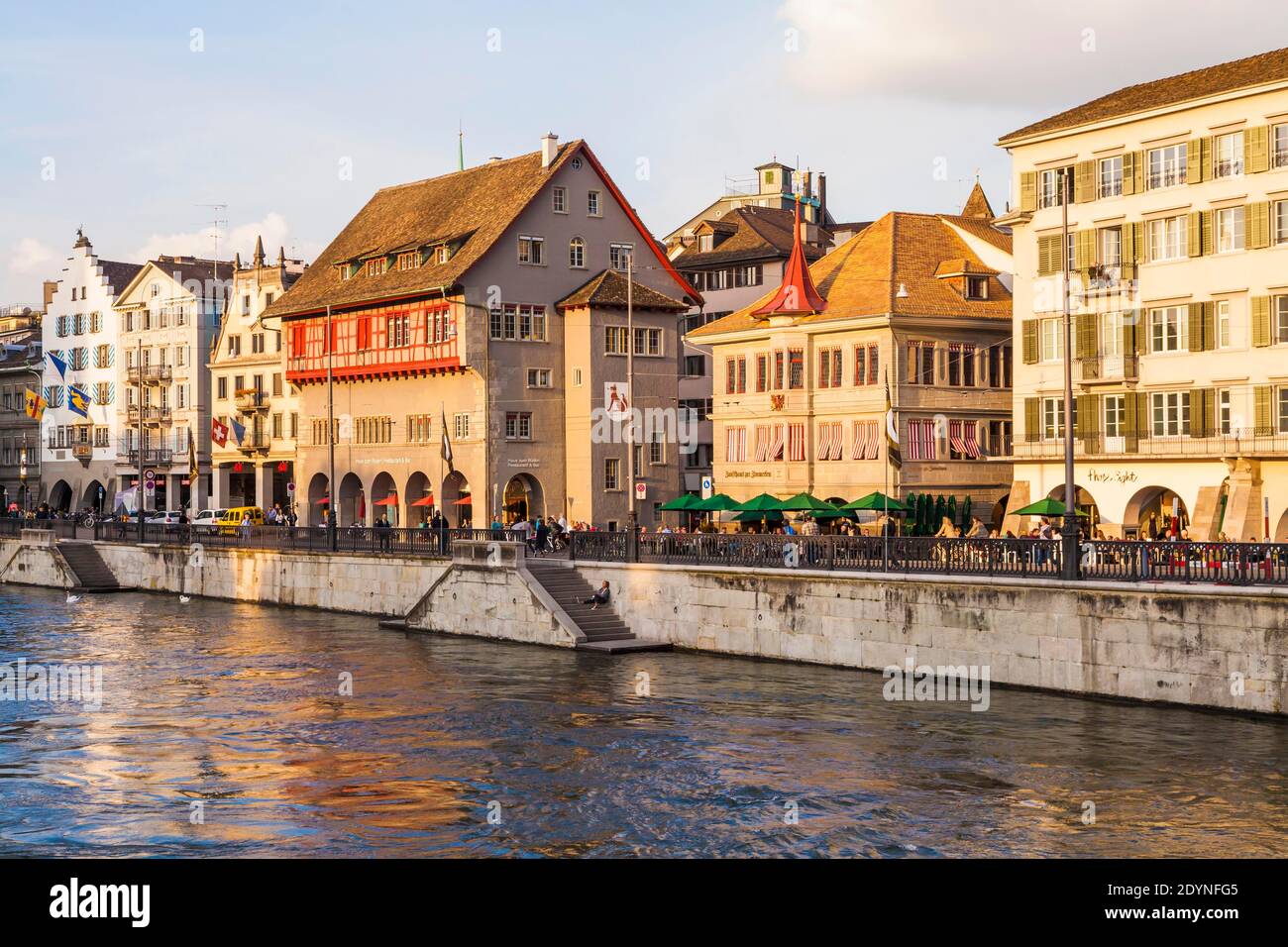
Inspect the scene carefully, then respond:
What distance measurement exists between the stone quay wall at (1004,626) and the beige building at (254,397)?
51.5 meters

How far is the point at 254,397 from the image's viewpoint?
310 feet

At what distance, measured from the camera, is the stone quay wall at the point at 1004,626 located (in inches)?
1212

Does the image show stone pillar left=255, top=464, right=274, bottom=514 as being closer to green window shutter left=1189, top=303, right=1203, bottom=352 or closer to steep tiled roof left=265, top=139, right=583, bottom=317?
steep tiled roof left=265, top=139, right=583, bottom=317

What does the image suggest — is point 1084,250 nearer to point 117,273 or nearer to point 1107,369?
point 1107,369

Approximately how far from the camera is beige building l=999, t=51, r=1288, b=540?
47656 millimetres

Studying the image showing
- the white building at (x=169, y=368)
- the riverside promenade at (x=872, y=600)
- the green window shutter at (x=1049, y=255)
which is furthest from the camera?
the white building at (x=169, y=368)

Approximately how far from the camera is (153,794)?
25.5 m

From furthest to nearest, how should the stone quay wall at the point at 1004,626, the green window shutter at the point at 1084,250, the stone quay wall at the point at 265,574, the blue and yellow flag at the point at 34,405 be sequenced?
the blue and yellow flag at the point at 34,405
the stone quay wall at the point at 265,574
the green window shutter at the point at 1084,250
the stone quay wall at the point at 1004,626

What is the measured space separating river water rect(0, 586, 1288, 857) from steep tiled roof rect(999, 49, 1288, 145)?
22.3 meters

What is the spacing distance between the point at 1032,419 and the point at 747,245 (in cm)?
3154

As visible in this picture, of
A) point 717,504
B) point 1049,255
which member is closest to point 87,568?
point 717,504

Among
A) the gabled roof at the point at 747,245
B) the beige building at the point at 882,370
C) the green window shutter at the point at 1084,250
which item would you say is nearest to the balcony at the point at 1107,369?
the green window shutter at the point at 1084,250

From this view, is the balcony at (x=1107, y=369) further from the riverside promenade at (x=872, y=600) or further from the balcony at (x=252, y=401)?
the balcony at (x=252, y=401)

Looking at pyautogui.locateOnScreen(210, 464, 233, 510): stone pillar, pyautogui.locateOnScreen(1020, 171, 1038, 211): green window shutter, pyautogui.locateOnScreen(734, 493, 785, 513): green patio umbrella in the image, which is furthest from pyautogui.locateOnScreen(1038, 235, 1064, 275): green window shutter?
pyautogui.locateOnScreen(210, 464, 233, 510): stone pillar
